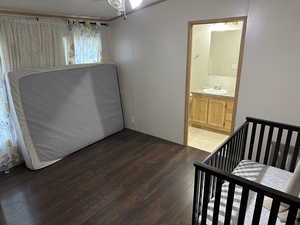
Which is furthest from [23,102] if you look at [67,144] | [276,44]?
[276,44]

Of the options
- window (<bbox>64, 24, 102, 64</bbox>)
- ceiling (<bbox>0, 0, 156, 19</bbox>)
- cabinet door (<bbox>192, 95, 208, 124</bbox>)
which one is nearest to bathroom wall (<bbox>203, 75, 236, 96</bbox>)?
cabinet door (<bbox>192, 95, 208, 124</bbox>)

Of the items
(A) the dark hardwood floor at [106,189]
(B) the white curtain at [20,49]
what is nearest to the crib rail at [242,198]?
(A) the dark hardwood floor at [106,189]

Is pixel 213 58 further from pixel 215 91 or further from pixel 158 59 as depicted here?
pixel 158 59

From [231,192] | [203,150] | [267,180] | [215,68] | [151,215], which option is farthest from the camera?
[215,68]

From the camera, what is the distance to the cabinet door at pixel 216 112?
4.03 m

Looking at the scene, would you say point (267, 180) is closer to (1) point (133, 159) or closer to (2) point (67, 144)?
(1) point (133, 159)

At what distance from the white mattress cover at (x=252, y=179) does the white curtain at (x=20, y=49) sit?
2897 mm

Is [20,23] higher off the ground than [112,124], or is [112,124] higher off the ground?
[20,23]

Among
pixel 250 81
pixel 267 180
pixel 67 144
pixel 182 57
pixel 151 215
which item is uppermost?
pixel 182 57

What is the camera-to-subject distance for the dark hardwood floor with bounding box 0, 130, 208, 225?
83.0 inches

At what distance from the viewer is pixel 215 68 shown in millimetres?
4473

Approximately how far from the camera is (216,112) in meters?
4.14

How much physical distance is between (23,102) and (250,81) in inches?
123

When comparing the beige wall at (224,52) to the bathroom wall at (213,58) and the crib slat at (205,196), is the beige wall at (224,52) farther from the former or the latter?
the crib slat at (205,196)
